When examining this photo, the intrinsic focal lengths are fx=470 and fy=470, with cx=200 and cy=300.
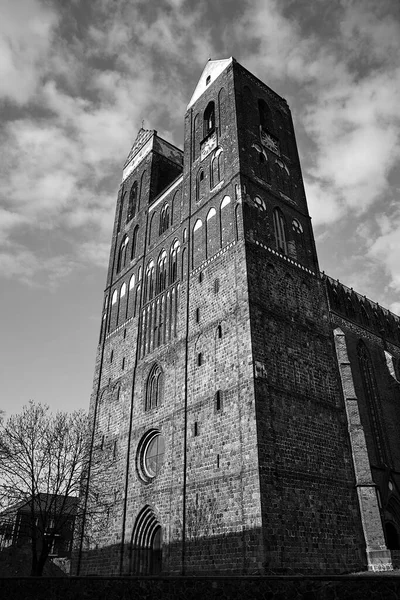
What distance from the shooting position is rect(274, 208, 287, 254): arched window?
2522 cm

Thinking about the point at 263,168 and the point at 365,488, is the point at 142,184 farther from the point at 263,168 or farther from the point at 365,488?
the point at 365,488

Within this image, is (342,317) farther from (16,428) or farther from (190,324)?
(16,428)

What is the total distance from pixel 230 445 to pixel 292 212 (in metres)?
14.9

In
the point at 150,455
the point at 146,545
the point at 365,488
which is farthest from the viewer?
the point at 150,455

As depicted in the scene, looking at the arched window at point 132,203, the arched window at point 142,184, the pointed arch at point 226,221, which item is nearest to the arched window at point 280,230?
the pointed arch at point 226,221

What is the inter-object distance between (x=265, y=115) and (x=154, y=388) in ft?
65.3

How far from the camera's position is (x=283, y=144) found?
3120 cm

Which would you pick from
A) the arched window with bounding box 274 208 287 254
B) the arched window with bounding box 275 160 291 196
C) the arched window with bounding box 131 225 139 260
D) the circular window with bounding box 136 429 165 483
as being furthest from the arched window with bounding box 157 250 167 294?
the circular window with bounding box 136 429 165 483

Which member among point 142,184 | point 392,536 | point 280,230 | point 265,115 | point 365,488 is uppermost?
point 265,115

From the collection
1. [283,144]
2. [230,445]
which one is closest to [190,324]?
[230,445]

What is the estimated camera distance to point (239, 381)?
19.3 metres

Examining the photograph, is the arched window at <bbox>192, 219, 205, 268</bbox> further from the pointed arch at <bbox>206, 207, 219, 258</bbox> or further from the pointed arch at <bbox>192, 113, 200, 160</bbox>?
the pointed arch at <bbox>192, 113, 200, 160</bbox>

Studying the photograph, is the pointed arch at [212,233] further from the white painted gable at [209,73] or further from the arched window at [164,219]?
the white painted gable at [209,73]

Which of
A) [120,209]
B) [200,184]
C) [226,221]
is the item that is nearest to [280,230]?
[226,221]
